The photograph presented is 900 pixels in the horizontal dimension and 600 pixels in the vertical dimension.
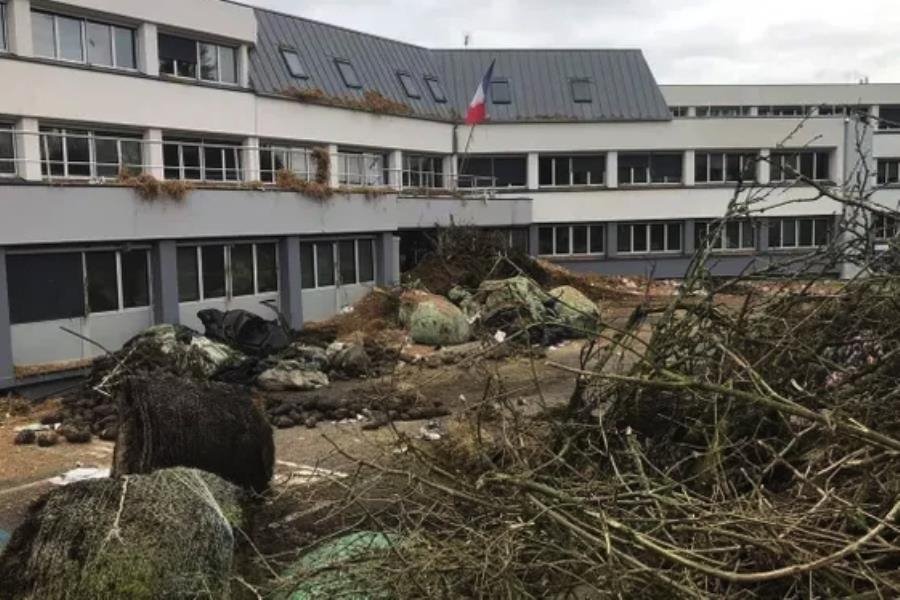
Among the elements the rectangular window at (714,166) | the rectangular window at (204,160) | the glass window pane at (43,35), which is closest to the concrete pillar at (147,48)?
the rectangular window at (204,160)

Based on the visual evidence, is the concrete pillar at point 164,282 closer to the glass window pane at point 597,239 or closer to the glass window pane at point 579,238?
the glass window pane at point 579,238

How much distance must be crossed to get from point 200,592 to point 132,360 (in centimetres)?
1032

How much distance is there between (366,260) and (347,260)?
34.5 inches

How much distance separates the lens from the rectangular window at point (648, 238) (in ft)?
121

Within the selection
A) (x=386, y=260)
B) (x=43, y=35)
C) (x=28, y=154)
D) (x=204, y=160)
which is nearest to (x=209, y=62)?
(x=204, y=160)

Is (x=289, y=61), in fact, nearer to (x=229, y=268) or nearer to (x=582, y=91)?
(x=229, y=268)

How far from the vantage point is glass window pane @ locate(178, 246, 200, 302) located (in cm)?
1944

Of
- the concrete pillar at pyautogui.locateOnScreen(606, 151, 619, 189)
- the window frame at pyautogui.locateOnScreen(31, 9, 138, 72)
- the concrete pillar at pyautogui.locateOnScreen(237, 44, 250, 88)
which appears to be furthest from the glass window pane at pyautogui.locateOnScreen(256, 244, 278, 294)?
the concrete pillar at pyautogui.locateOnScreen(606, 151, 619, 189)

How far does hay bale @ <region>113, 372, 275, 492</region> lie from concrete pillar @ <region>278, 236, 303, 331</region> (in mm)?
13565

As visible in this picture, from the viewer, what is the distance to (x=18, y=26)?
62.0ft

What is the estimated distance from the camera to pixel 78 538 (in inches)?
210

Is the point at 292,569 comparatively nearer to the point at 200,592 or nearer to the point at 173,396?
the point at 200,592

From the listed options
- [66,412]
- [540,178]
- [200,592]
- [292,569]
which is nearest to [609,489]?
[292,569]

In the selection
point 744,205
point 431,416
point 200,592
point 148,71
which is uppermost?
point 148,71
